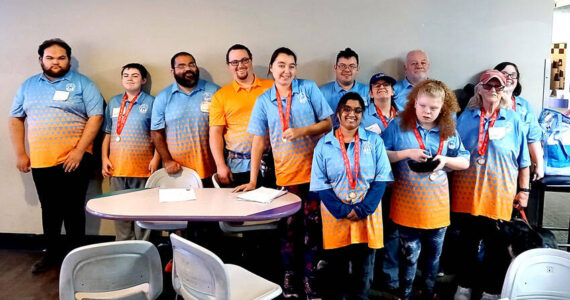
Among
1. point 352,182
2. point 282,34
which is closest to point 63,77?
point 282,34

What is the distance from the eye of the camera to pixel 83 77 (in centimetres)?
372

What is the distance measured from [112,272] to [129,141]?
2000 millimetres

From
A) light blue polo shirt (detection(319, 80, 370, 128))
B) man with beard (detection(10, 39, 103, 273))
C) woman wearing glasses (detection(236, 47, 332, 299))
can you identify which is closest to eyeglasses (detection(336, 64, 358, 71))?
light blue polo shirt (detection(319, 80, 370, 128))

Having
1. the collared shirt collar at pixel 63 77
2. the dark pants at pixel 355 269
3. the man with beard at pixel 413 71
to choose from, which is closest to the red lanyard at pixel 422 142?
the dark pants at pixel 355 269

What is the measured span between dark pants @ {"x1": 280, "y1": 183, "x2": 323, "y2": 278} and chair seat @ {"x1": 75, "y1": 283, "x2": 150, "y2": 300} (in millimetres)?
1319

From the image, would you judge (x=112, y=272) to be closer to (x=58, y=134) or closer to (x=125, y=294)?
(x=125, y=294)

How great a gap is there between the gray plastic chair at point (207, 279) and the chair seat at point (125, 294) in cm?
16

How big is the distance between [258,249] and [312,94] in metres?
1.55

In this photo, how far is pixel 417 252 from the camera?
2.74 metres

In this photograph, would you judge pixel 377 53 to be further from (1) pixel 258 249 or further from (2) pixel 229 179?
(1) pixel 258 249

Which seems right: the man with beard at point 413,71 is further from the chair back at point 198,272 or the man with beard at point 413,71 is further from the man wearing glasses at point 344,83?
the chair back at point 198,272

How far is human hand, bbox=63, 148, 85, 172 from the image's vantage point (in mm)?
3555

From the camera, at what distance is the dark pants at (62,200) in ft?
11.9

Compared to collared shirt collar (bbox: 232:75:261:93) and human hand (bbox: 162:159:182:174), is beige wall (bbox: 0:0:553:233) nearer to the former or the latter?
collared shirt collar (bbox: 232:75:261:93)
